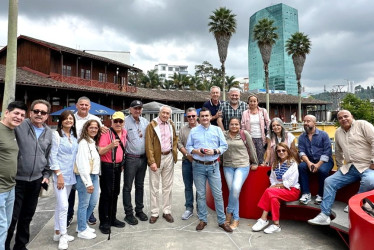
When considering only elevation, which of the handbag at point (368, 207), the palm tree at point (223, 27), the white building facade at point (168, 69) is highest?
the white building facade at point (168, 69)

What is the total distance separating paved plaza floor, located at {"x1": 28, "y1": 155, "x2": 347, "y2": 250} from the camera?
333 cm

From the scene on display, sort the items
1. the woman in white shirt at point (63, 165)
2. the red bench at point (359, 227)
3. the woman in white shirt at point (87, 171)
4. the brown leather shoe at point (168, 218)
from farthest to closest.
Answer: the brown leather shoe at point (168, 218)
the woman in white shirt at point (87, 171)
the woman in white shirt at point (63, 165)
the red bench at point (359, 227)

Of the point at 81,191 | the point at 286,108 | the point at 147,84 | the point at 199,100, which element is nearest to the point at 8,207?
the point at 81,191

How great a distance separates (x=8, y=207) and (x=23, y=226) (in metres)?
0.52

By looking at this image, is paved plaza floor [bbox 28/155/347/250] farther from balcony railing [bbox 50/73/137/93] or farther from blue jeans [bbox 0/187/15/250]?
balcony railing [bbox 50/73/137/93]

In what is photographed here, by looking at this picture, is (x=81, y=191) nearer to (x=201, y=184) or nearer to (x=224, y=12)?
(x=201, y=184)

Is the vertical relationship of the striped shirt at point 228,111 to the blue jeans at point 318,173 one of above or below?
above

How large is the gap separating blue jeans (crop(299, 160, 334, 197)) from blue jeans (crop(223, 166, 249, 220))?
870 millimetres

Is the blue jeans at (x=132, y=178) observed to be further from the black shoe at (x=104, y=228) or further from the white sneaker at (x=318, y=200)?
the white sneaker at (x=318, y=200)

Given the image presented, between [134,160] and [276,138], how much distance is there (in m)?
2.42

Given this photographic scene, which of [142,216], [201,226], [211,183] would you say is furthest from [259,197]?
[142,216]

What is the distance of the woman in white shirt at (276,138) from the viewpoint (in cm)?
419

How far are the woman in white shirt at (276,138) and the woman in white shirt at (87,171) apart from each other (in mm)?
2802

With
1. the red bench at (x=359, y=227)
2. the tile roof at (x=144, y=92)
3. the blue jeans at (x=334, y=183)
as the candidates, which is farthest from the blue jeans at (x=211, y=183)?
the tile roof at (x=144, y=92)
